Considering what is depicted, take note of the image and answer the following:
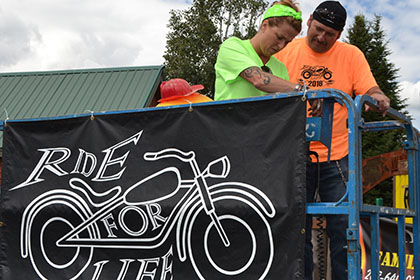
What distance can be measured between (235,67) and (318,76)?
712 millimetres

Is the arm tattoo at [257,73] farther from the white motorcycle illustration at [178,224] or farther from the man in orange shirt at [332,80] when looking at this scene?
the white motorcycle illustration at [178,224]

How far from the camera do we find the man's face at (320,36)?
3498mm

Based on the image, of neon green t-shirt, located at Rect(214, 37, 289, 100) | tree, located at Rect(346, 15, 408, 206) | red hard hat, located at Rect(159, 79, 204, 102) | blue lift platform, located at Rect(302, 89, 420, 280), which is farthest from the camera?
tree, located at Rect(346, 15, 408, 206)

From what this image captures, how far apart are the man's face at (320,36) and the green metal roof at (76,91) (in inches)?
417

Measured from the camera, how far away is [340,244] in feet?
10.5

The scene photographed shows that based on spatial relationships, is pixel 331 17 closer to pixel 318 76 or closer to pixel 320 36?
pixel 320 36

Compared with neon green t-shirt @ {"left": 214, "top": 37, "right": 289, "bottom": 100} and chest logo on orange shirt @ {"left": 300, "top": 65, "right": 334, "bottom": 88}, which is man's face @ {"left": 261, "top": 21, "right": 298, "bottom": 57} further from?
chest logo on orange shirt @ {"left": 300, "top": 65, "right": 334, "bottom": 88}

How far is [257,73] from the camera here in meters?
3.15

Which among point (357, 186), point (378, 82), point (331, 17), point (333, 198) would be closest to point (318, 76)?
point (331, 17)

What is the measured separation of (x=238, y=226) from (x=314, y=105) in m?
0.79

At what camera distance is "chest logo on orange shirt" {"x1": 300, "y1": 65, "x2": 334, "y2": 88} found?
3.58m

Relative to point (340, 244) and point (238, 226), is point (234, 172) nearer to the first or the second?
point (238, 226)

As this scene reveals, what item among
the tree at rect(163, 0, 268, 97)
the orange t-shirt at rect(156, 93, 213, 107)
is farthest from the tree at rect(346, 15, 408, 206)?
the orange t-shirt at rect(156, 93, 213, 107)

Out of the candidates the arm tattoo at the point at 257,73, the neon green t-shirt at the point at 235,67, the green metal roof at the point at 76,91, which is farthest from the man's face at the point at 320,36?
the green metal roof at the point at 76,91
